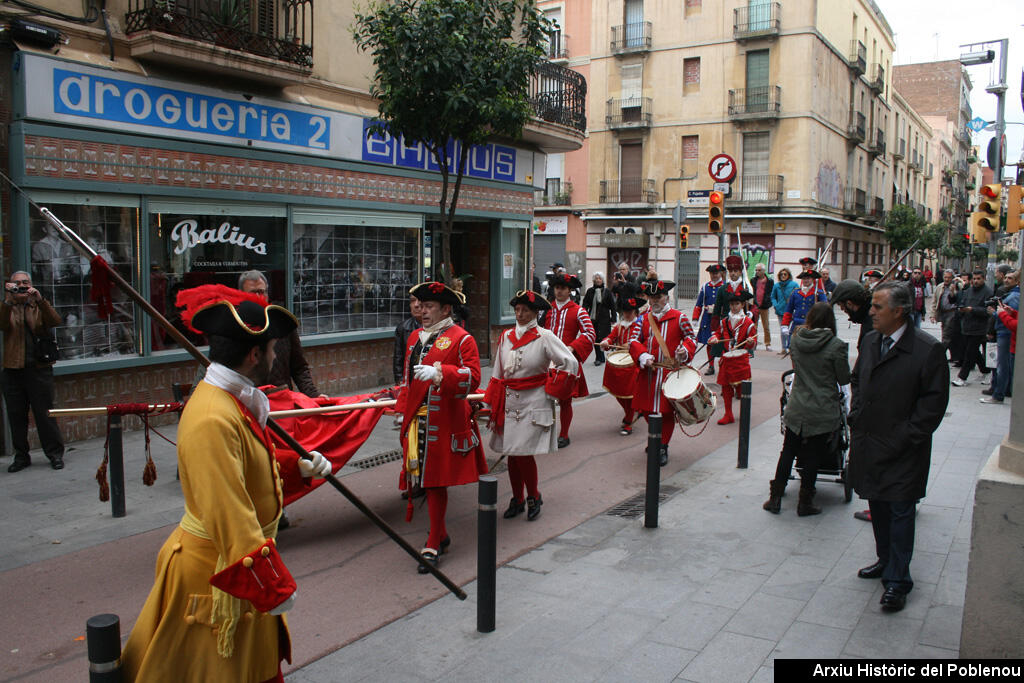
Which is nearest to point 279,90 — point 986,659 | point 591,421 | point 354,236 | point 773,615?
point 354,236

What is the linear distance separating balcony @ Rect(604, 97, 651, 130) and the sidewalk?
106 feet

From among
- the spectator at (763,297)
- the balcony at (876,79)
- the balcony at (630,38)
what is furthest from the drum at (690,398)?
the balcony at (876,79)

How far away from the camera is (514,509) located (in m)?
6.98

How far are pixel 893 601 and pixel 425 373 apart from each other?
3.25 metres

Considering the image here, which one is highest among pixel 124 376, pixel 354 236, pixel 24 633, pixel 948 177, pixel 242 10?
pixel 948 177

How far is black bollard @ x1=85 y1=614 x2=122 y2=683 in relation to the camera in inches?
104

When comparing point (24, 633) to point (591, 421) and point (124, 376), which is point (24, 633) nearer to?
point (124, 376)

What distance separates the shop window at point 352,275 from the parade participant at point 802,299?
23.3 feet

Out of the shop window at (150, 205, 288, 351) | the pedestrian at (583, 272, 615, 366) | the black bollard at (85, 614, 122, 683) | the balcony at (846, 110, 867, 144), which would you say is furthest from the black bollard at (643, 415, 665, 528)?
the balcony at (846, 110, 867, 144)

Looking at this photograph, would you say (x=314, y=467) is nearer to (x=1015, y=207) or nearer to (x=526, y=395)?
(x=526, y=395)

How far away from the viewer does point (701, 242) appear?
36.9 meters

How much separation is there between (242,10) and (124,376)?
15.6 ft

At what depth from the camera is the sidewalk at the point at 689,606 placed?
14.3 feet

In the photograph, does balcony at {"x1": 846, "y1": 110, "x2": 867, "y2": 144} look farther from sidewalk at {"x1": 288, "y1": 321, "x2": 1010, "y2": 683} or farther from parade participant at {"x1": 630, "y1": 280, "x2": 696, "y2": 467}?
sidewalk at {"x1": 288, "y1": 321, "x2": 1010, "y2": 683}
